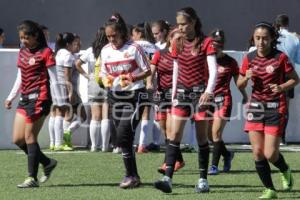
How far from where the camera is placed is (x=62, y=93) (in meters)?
15.0

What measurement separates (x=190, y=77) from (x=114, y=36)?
113cm

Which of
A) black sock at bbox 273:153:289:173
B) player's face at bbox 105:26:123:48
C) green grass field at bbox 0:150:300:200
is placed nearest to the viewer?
green grass field at bbox 0:150:300:200

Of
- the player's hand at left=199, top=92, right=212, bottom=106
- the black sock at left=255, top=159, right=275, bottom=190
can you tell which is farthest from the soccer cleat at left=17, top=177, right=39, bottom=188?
the black sock at left=255, top=159, right=275, bottom=190

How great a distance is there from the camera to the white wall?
14.8 meters

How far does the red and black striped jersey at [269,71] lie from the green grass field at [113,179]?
1.06m

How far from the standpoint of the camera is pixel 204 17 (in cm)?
2209

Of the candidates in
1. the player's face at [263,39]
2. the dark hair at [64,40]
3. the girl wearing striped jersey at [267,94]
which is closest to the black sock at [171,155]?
the girl wearing striped jersey at [267,94]

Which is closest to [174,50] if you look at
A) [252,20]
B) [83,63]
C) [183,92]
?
[183,92]

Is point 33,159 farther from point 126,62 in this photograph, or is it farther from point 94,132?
point 94,132

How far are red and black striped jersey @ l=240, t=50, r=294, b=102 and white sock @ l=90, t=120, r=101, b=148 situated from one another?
18.8 ft

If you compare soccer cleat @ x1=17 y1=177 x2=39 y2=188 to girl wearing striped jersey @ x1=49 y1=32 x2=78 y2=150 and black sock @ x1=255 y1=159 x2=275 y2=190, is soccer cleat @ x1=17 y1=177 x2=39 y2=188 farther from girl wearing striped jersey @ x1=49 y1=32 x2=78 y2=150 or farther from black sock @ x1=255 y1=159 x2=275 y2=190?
girl wearing striped jersey @ x1=49 y1=32 x2=78 y2=150

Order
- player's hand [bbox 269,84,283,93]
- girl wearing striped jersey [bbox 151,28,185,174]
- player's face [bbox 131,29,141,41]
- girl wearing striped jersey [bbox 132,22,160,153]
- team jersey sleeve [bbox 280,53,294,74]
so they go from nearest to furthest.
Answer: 1. player's hand [bbox 269,84,283,93]
2. team jersey sleeve [bbox 280,53,294,74]
3. girl wearing striped jersey [bbox 151,28,185,174]
4. girl wearing striped jersey [bbox 132,22,160,153]
5. player's face [bbox 131,29,141,41]

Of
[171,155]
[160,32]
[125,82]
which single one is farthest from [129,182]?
[160,32]

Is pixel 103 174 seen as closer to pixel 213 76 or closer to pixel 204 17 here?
pixel 213 76
